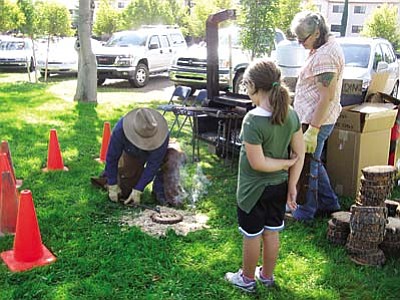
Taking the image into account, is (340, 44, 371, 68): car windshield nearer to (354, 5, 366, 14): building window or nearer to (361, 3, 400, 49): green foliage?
(361, 3, 400, 49): green foliage

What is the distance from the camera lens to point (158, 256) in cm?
382

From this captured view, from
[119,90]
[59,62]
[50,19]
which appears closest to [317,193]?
[119,90]

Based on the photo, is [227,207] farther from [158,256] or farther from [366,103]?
[366,103]

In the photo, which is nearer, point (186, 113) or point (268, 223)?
point (268, 223)

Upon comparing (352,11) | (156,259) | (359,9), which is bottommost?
(156,259)

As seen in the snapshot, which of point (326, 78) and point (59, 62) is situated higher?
point (326, 78)

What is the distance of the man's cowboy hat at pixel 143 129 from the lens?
14.9ft

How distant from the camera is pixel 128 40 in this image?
16.2m

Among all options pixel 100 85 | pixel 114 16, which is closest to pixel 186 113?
pixel 100 85

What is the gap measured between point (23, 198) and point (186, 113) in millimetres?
2891

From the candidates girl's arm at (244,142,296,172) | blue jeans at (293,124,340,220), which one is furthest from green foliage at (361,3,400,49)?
girl's arm at (244,142,296,172)

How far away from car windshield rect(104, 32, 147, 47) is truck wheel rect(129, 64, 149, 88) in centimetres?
90

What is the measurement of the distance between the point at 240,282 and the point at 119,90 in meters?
11.7

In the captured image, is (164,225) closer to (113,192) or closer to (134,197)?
(134,197)
